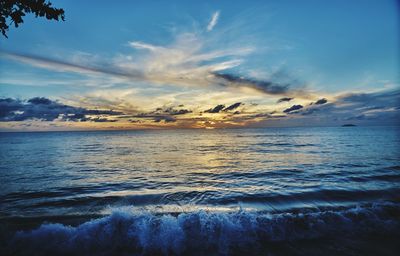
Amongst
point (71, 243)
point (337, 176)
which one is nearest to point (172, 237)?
point (71, 243)

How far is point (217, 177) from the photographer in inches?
754

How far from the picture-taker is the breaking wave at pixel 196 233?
724 cm

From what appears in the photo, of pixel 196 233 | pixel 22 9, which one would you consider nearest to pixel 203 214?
pixel 196 233

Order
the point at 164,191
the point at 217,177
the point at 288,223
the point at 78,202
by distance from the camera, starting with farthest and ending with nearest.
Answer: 1. the point at 217,177
2. the point at 164,191
3. the point at 78,202
4. the point at 288,223

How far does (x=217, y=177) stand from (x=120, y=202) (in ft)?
29.5

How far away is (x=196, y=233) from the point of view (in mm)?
8180

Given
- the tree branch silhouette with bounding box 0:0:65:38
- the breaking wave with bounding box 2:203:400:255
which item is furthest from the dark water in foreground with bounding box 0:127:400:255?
the tree branch silhouette with bounding box 0:0:65:38

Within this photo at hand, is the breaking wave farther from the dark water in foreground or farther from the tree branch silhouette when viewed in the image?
the tree branch silhouette

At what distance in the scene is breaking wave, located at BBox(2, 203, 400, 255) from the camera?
23.8 ft

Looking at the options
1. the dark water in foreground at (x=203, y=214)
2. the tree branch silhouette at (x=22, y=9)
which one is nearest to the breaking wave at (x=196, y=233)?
the dark water in foreground at (x=203, y=214)

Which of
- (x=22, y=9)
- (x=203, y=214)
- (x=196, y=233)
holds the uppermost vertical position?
(x=22, y=9)

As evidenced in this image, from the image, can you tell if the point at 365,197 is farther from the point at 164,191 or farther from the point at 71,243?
the point at 71,243

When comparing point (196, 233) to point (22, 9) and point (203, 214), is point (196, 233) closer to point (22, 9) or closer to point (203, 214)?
point (203, 214)

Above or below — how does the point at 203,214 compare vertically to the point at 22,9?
below
